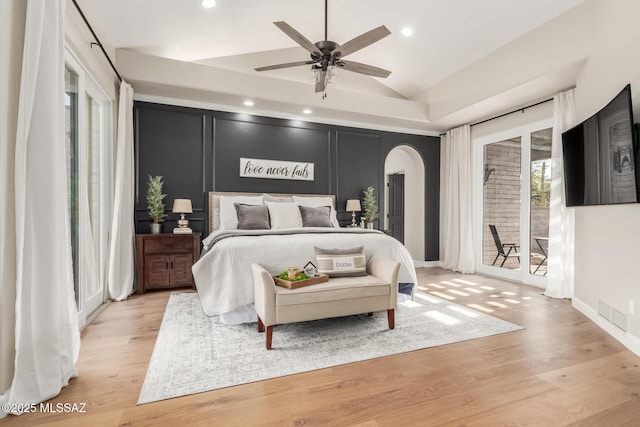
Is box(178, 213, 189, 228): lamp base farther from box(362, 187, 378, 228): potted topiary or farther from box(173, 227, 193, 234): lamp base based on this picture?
box(362, 187, 378, 228): potted topiary

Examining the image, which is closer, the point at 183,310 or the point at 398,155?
the point at 183,310

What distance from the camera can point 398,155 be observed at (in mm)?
7172

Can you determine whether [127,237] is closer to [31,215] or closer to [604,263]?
[31,215]

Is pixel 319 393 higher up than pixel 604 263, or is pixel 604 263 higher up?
pixel 604 263

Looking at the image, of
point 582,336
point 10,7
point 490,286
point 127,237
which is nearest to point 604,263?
point 582,336

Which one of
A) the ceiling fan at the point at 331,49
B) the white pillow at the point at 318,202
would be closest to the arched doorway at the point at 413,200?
the white pillow at the point at 318,202

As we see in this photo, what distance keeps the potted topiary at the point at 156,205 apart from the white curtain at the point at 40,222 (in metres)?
2.45

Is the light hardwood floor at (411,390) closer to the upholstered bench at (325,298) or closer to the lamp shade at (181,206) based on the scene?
the upholstered bench at (325,298)

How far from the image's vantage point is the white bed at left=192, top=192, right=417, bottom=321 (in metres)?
2.80

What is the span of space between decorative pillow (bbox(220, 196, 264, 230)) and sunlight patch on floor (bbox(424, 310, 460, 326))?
8.45 ft

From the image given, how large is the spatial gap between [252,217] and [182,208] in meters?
0.93

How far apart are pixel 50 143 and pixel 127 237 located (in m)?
2.37

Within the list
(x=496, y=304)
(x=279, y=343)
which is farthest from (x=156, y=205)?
(x=496, y=304)

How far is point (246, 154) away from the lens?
16.5 ft
